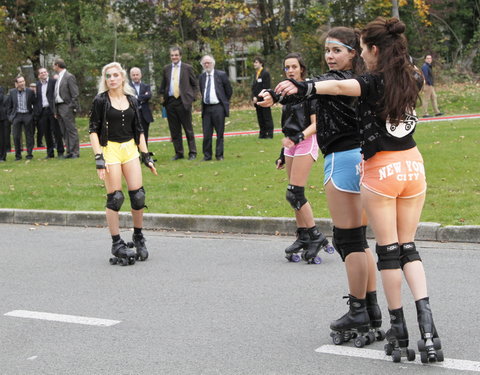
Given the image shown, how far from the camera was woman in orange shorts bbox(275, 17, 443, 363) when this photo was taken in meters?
4.48

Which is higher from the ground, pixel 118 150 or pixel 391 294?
pixel 118 150

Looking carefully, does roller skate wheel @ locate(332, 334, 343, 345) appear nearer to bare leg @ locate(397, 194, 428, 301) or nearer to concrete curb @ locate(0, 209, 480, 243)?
bare leg @ locate(397, 194, 428, 301)

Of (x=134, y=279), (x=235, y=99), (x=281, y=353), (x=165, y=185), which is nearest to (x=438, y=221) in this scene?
(x=134, y=279)

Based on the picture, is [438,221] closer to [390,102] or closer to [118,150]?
[118,150]

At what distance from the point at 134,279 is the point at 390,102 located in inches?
152

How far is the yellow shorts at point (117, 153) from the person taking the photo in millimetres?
8281

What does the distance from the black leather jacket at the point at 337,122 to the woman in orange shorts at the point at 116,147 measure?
3474mm

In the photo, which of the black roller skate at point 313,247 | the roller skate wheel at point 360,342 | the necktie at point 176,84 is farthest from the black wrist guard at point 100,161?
the necktie at point 176,84

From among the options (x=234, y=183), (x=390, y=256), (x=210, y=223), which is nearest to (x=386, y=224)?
(x=390, y=256)

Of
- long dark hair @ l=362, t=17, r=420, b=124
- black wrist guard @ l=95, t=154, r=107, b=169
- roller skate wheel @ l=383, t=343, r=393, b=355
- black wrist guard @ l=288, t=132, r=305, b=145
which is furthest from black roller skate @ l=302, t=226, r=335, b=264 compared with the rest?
long dark hair @ l=362, t=17, r=420, b=124

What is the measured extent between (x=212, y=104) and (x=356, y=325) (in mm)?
11362

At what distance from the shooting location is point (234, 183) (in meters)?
12.7

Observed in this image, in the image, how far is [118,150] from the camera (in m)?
8.31

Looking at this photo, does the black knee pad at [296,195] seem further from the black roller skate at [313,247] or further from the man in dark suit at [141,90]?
the man in dark suit at [141,90]
